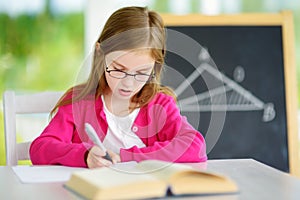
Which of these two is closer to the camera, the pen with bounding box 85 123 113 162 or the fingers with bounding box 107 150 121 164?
the pen with bounding box 85 123 113 162

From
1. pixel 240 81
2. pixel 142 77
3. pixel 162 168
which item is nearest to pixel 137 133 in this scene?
pixel 142 77

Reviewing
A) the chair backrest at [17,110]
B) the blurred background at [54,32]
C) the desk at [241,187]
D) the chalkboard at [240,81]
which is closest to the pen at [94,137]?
the desk at [241,187]

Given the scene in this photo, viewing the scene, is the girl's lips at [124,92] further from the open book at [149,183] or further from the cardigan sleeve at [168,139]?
the open book at [149,183]

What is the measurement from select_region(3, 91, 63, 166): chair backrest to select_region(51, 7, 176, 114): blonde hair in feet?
0.44

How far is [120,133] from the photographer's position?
1.48m

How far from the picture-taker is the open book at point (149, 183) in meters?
0.86

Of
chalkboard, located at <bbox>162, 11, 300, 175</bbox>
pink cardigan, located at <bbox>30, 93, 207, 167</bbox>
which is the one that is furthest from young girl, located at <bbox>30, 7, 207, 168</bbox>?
chalkboard, located at <bbox>162, 11, 300, 175</bbox>

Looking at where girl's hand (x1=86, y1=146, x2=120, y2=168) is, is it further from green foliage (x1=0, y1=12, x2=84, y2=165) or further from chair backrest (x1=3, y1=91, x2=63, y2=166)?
green foliage (x1=0, y1=12, x2=84, y2=165)

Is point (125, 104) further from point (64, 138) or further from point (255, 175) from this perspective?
point (255, 175)

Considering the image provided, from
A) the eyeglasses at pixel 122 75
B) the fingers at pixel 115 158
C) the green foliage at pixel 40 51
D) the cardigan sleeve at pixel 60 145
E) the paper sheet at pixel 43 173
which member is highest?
the green foliage at pixel 40 51

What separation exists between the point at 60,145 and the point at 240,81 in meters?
1.33

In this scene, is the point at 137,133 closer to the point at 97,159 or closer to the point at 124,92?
the point at 124,92

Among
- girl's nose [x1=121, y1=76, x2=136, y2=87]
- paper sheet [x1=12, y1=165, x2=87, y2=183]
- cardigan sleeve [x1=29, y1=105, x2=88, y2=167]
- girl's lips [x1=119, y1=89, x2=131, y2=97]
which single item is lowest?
paper sheet [x1=12, y1=165, x2=87, y2=183]

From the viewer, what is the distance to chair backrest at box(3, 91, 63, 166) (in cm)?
155
